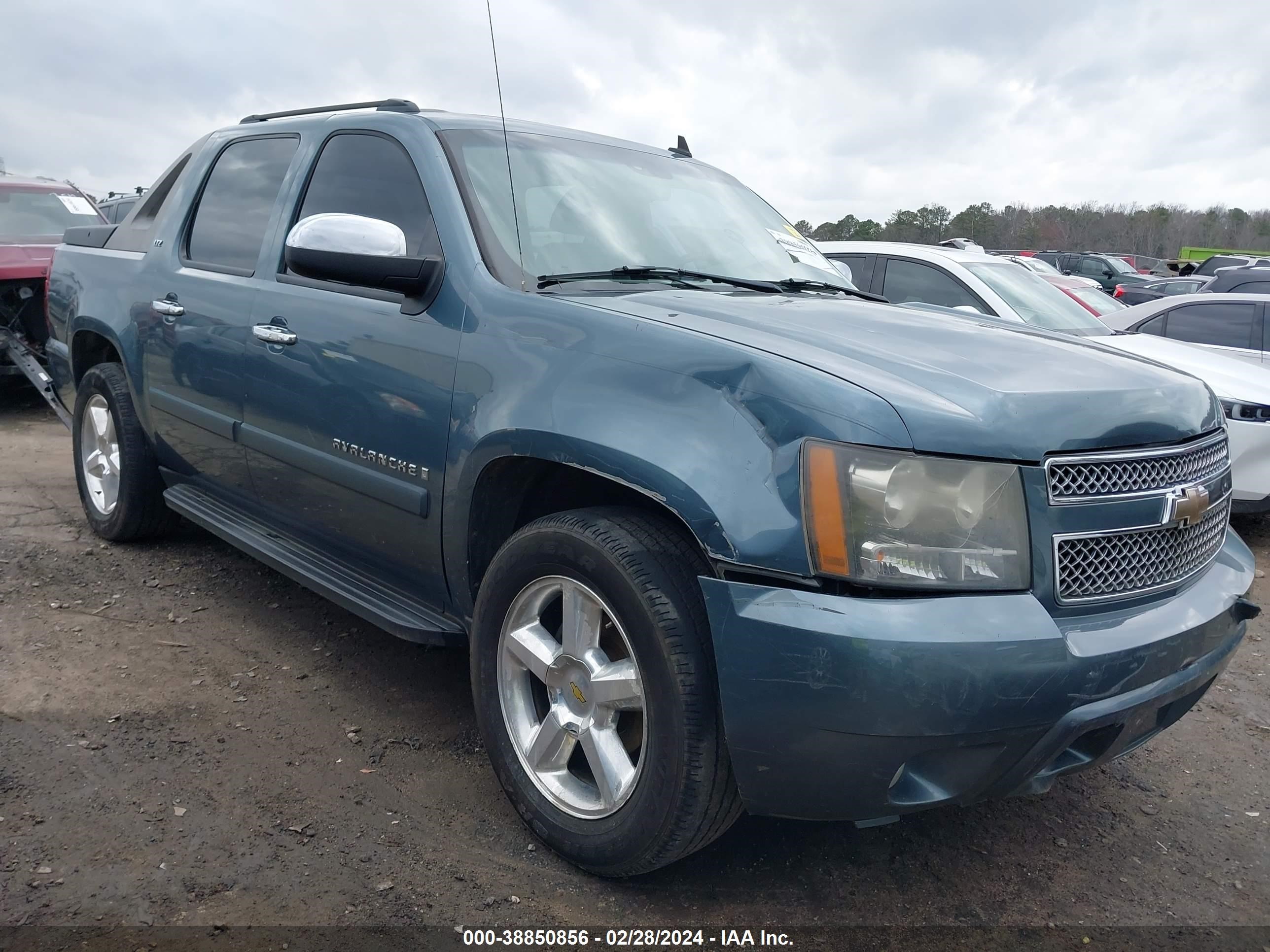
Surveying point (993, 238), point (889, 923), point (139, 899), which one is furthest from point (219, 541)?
point (993, 238)

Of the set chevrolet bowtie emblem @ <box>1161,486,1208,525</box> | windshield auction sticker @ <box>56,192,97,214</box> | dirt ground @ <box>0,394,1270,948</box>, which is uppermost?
windshield auction sticker @ <box>56,192,97,214</box>

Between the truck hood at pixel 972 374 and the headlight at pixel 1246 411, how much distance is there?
3.65 meters

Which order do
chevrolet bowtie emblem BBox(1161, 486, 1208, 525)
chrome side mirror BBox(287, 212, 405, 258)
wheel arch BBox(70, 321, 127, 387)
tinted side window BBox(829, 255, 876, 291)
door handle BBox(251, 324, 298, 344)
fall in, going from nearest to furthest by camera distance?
chevrolet bowtie emblem BBox(1161, 486, 1208, 525) → chrome side mirror BBox(287, 212, 405, 258) → door handle BBox(251, 324, 298, 344) → wheel arch BBox(70, 321, 127, 387) → tinted side window BBox(829, 255, 876, 291)

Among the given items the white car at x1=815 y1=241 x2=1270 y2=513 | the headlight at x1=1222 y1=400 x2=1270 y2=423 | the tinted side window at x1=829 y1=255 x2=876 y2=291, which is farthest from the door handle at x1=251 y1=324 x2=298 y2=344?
the headlight at x1=1222 y1=400 x2=1270 y2=423

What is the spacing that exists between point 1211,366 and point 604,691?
5.59 metres

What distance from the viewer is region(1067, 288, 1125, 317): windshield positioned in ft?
32.4

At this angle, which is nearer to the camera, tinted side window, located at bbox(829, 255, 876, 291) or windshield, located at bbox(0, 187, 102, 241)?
tinted side window, located at bbox(829, 255, 876, 291)

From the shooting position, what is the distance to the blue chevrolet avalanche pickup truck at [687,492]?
2.00m

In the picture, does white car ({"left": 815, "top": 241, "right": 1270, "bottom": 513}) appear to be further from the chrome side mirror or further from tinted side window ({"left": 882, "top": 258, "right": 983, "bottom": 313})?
the chrome side mirror

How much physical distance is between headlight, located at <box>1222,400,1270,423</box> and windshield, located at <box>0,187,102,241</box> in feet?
29.1

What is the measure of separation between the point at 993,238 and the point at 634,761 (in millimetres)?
40851

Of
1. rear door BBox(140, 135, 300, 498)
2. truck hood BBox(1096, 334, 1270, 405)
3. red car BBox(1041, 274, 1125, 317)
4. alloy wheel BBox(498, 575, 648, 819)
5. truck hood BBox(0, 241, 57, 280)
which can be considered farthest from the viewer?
red car BBox(1041, 274, 1125, 317)

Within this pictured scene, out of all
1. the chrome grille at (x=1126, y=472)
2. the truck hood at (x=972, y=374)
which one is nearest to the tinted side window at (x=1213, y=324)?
the truck hood at (x=972, y=374)

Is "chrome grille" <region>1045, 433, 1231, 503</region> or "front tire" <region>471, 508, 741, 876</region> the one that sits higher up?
"chrome grille" <region>1045, 433, 1231, 503</region>
